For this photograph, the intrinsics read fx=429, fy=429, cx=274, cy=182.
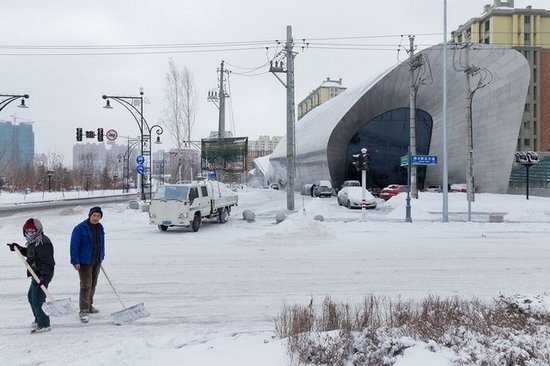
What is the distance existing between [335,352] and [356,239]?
11354 mm

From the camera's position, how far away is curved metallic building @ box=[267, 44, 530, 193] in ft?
131

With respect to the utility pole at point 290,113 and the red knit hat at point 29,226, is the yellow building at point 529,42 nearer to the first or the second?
the utility pole at point 290,113

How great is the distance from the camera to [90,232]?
21.9ft

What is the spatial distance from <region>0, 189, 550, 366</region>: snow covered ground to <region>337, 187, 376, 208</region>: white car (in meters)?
9.87

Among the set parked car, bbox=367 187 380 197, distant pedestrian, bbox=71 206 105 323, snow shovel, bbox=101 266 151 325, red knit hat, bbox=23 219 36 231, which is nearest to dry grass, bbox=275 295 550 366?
snow shovel, bbox=101 266 151 325

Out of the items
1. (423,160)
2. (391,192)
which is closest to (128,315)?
(423,160)

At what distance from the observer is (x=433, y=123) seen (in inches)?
1925

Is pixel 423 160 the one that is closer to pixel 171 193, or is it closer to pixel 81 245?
pixel 171 193

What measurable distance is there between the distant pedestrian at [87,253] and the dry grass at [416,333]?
3.17 m

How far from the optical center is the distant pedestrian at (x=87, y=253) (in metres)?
6.48

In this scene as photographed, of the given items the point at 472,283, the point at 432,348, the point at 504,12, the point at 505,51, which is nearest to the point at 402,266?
the point at 472,283

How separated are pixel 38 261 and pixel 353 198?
2571cm

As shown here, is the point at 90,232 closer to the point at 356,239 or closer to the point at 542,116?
the point at 356,239

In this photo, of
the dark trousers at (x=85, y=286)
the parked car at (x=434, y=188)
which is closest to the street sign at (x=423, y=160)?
the dark trousers at (x=85, y=286)
